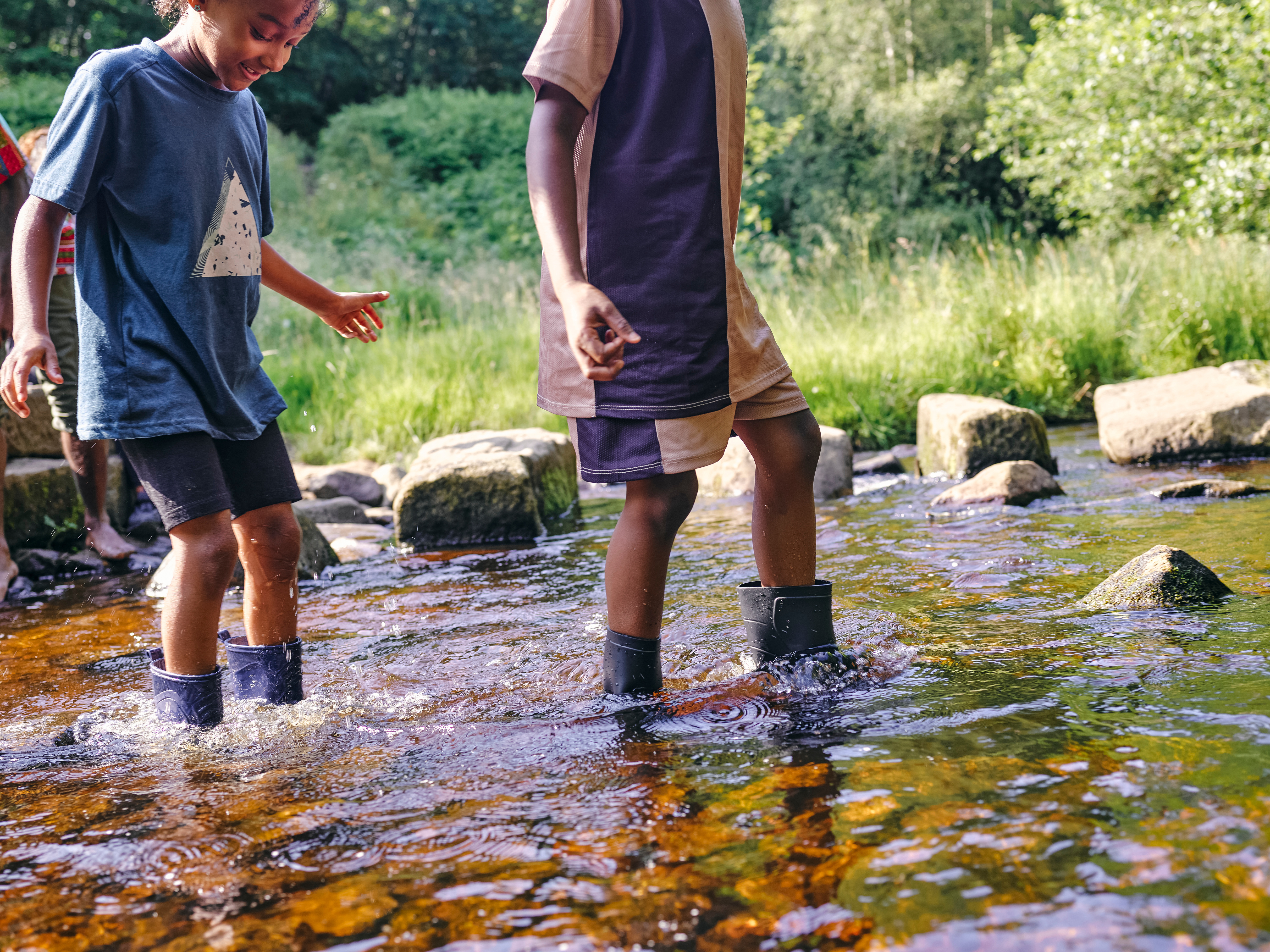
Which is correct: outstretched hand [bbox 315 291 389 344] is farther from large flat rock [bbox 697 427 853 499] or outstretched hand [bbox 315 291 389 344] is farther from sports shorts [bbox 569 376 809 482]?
large flat rock [bbox 697 427 853 499]

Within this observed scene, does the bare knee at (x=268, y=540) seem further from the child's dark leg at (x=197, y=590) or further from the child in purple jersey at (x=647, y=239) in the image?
the child in purple jersey at (x=647, y=239)

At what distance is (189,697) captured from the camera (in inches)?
89.8

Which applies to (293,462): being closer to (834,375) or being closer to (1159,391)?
(834,375)

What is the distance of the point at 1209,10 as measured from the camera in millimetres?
10578

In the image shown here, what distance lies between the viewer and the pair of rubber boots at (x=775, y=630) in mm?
2287

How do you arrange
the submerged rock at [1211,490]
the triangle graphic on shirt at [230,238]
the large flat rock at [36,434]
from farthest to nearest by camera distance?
1. the large flat rock at [36,434]
2. the submerged rock at [1211,490]
3. the triangle graphic on shirt at [230,238]

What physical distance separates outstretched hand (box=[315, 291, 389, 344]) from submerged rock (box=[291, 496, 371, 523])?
3213mm

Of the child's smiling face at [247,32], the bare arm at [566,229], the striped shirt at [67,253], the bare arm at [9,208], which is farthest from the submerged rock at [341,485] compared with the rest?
the bare arm at [566,229]

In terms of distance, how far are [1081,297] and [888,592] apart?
6398 millimetres

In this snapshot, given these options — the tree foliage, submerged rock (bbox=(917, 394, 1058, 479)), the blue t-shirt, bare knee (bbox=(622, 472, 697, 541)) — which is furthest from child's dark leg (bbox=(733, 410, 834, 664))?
the tree foliage

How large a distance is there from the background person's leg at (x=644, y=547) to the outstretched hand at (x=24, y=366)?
3.75ft

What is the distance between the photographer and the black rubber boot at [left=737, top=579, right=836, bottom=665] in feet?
7.84

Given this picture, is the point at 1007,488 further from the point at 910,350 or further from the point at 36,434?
the point at 36,434

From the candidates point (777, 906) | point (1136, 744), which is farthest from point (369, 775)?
point (1136, 744)
